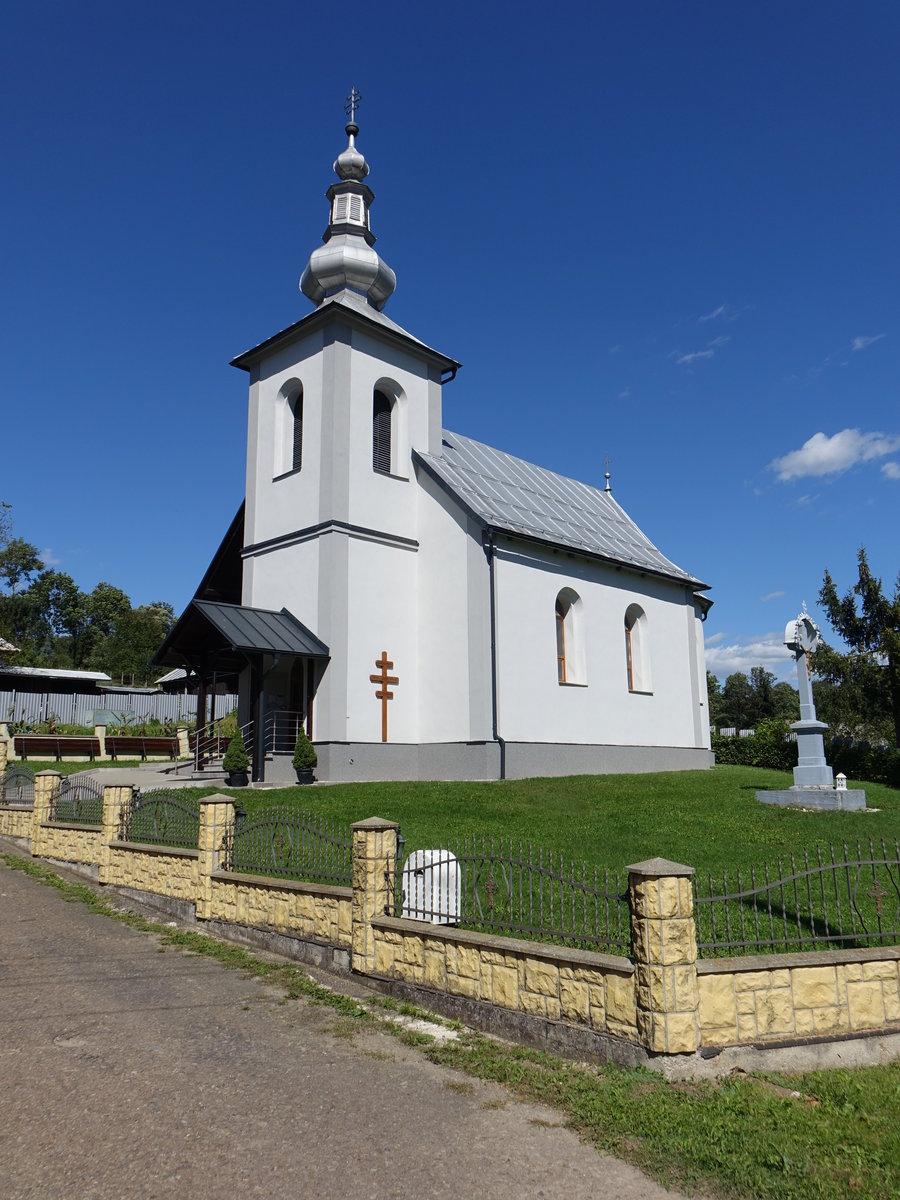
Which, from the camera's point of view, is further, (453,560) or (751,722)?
(751,722)

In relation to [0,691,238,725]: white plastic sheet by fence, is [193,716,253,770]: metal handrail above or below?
below

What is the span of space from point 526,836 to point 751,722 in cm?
7043

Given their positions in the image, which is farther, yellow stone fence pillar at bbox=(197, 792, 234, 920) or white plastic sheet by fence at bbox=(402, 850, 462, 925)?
yellow stone fence pillar at bbox=(197, 792, 234, 920)

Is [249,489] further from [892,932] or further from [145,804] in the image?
[892,932]

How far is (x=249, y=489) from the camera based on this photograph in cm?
2186

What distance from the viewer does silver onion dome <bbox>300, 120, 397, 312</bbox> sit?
75.3 ft

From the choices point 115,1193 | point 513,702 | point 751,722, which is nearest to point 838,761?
point 513,702

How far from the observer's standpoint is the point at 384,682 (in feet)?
63.7

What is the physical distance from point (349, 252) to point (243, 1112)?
21542mm

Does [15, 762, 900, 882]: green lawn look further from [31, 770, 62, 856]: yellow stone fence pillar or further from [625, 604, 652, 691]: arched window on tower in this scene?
[625, 604, 652, 691]: arched window on tower

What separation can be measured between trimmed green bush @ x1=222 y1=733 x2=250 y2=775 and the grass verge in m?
11.4

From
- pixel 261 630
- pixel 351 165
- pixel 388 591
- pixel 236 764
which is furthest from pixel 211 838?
pixel 351 165

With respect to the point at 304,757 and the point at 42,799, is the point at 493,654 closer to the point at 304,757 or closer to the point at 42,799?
the point at 304,757

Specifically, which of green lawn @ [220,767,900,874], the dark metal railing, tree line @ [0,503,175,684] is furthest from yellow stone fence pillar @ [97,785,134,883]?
tree line @ [0,503,175,684]
